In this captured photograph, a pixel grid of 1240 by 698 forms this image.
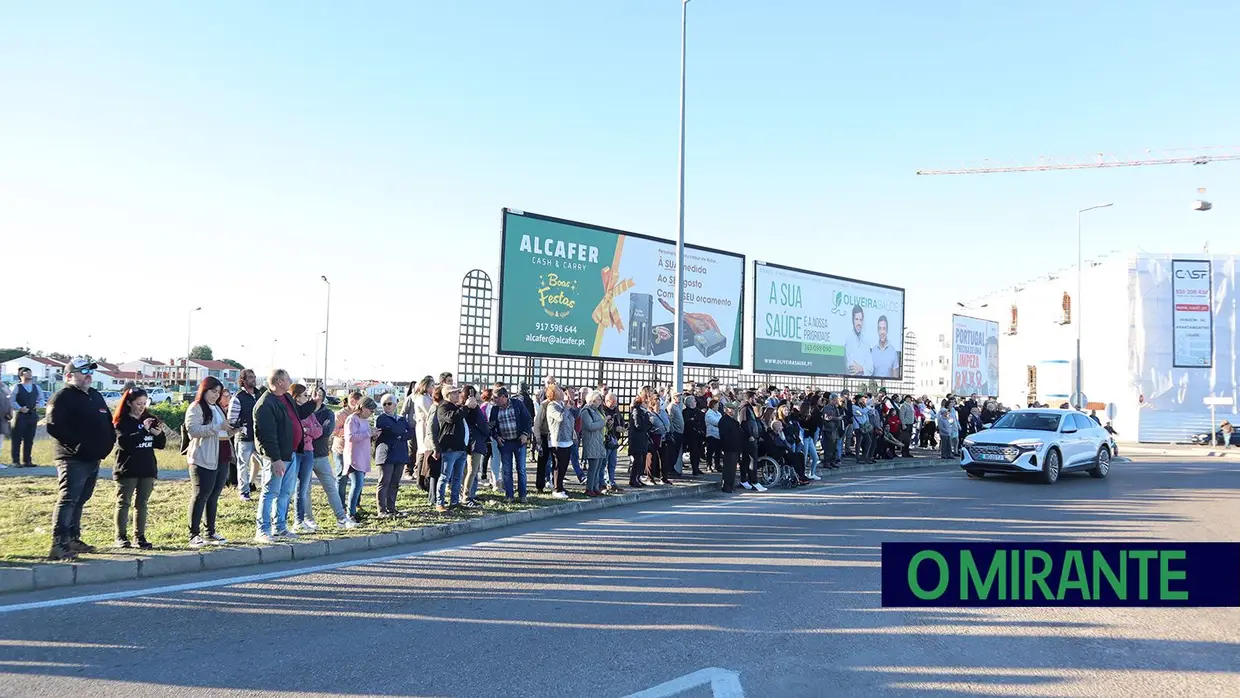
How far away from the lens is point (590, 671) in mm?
4762

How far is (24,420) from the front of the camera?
48.4 ft

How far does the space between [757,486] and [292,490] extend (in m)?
8.82

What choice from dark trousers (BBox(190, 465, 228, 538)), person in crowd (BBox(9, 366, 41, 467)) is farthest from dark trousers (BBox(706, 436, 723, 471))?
person in crowd (BBox(9, 366, 41, 467))

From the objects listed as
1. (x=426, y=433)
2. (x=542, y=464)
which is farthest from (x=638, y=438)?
(x=426, y=433)

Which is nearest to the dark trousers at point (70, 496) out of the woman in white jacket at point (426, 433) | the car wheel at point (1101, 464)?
the woman in white jacket at point (426, 433)

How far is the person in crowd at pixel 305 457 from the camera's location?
9.14m

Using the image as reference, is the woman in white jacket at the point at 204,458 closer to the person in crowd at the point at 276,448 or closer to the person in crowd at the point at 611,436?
the person in crowd at the point at 276,448

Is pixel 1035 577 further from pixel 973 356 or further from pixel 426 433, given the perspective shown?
pixel 973 356

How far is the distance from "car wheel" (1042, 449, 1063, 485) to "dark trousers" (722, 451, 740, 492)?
6797mm

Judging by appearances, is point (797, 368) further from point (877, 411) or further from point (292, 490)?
point (292, 490)

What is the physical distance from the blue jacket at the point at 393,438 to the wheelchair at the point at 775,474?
24.6 feet

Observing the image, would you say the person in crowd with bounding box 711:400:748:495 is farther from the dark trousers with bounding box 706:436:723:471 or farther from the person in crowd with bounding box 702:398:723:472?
the dark trousers with bounding box 706:436:723:471

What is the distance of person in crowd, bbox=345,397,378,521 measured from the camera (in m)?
9.96

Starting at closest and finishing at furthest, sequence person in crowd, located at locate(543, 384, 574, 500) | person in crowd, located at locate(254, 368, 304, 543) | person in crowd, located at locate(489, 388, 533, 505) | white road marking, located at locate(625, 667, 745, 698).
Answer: white road marking, located at locate(625, 667, 745, 698)
person in crowd, located at locate(254, 368, 304, 543)
person in crowd, located at locate(489, 388, 533, 505)
person in crowd, located at locate(543, 384, 574, 500)
